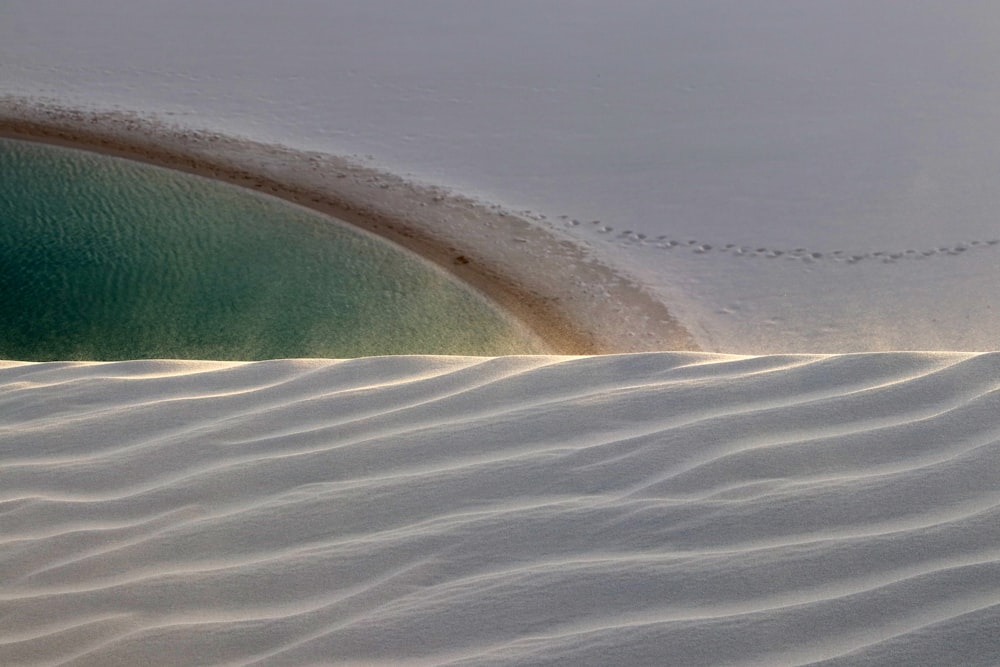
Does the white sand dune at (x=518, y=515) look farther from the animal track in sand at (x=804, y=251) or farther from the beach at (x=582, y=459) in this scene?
the animal track in sand at (x=804, y=251)

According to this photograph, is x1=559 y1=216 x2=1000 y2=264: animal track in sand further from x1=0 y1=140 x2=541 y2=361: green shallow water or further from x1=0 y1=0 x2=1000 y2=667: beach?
x1=0 y1=140 x2=541 y2=361: green shallow water

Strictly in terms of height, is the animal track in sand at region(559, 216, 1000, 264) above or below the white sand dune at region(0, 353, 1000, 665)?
above

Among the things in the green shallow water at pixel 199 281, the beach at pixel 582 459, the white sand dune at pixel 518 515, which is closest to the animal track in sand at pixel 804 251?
the beach at pixel 582 459

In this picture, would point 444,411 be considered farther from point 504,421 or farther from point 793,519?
point 793,519

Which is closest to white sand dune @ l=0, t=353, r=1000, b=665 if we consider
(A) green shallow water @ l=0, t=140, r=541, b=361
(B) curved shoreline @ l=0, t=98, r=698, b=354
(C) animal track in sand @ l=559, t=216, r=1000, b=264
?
(A) green shallow water @ l=0, t=140, r=541, b=361

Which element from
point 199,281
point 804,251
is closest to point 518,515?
point 199,281

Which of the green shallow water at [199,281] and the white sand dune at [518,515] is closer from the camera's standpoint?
the white sand dune at [518,515]
